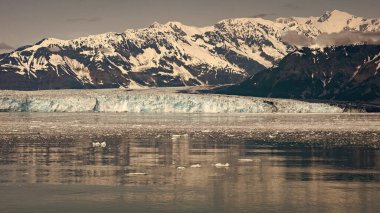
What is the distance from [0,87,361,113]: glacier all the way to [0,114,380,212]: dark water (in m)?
110

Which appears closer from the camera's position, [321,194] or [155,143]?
[321,194]

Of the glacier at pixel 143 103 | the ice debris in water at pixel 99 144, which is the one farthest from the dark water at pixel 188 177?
the glacier at pixel 143 103

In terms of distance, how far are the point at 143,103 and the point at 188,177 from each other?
136 meters

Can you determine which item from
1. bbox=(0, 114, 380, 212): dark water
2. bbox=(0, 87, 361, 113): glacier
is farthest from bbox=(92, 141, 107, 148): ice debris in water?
bbox=(0, 87, 361, 113): glacier

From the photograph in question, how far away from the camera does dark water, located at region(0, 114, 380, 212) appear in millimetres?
27609

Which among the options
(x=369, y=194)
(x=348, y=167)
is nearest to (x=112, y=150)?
(x=348, y=167)

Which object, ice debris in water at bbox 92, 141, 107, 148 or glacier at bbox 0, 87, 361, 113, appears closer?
ice debris in water at bbox 92, 141, 107, 148

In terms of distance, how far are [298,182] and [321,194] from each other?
402 cm

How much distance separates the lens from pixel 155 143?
195 feet

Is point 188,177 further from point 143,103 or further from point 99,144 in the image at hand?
point 143,103

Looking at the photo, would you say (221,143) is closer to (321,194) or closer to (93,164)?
(93,164)

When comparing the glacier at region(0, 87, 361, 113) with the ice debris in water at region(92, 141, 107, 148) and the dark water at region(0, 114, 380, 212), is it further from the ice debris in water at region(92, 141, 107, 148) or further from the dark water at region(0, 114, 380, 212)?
the dark water at region(0, 114, 380, 212)

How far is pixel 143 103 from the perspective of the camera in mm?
170750

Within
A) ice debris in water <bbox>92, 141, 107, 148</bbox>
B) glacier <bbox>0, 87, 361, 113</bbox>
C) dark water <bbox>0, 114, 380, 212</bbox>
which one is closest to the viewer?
dark water <bbox>0, 114, 380, 212</bbox>
